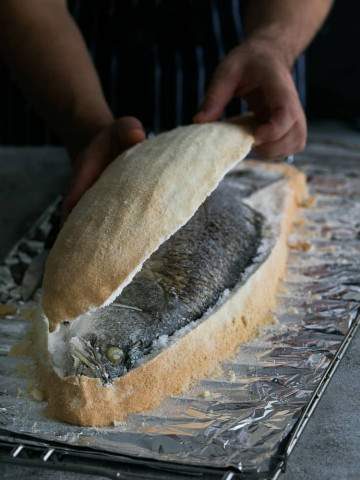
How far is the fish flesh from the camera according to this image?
6.10 ft

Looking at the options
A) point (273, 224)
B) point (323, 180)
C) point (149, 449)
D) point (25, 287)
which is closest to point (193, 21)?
point (323, 180)

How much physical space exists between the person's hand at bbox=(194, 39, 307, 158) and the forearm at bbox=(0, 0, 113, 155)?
16.2 inches

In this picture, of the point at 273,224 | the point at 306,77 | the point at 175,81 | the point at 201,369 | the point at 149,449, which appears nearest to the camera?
the point at 149,449

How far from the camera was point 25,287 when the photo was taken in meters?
2.44

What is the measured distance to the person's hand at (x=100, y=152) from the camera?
2410 millimetres

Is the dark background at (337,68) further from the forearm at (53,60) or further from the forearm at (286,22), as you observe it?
the forearm at (53,60)

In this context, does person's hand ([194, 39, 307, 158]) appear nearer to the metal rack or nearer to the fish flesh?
the fish flesh

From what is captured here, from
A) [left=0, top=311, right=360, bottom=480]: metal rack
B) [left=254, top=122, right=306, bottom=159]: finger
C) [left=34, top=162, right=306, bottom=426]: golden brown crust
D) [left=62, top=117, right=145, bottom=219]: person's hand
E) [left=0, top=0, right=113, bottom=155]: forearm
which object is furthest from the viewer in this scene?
[left=0, top=0, right=113, bottom=155]: forearm

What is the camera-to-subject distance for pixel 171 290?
2084 millimetres

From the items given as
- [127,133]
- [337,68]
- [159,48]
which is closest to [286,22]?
[159,48]

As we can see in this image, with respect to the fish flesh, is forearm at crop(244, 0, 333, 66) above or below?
above

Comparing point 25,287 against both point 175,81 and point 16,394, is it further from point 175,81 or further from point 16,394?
point 175,81

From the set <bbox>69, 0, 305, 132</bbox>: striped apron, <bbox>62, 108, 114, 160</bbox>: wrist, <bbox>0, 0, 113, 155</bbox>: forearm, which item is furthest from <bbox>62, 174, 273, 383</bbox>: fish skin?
<bbox>69, 0, 305, 132</bbox>: striped apron

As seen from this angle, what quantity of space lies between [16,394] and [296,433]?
0.59m
